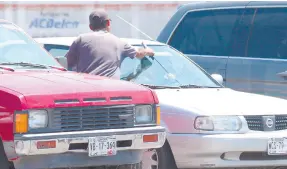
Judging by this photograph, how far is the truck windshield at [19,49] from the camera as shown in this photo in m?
8.09

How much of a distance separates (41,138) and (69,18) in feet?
58.2

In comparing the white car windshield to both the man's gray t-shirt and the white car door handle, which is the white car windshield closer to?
the man's gray t-shirt

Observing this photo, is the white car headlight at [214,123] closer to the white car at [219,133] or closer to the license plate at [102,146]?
the white car at [219,133]

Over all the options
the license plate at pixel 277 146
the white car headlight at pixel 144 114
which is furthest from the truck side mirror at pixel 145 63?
the white car headlight at pixel 144 114

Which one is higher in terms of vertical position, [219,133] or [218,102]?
[218,102]

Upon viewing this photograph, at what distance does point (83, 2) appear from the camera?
24.2m

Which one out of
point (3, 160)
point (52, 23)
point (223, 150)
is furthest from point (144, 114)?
point (52, 23)

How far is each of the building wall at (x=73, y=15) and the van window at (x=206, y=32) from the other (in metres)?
11.8

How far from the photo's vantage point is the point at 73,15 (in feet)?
79.7

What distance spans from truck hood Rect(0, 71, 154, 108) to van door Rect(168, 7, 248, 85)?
11.9 ft

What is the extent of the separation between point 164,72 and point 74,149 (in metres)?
2.93

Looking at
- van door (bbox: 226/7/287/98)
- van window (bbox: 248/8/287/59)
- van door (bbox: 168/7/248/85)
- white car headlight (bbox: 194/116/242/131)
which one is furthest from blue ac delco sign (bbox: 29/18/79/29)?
white car headlight (bbox: 194/116/242/131)

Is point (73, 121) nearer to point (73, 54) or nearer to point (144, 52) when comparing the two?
point (73, 54)

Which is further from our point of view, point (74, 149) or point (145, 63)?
point (145, 63)
